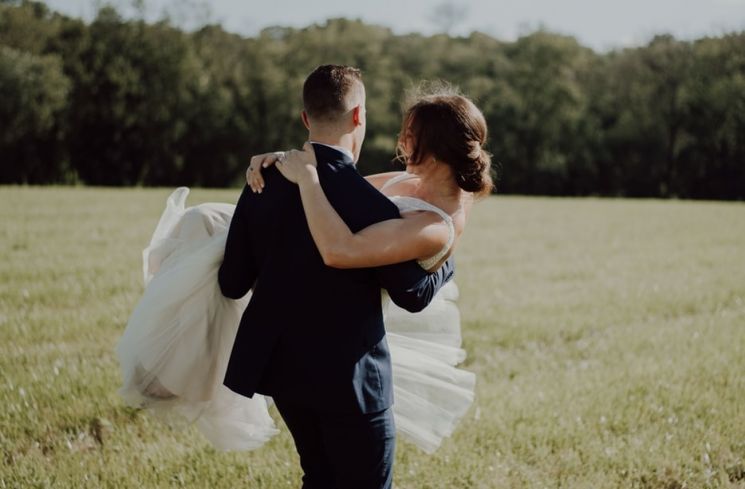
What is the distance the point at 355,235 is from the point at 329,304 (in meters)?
0.35

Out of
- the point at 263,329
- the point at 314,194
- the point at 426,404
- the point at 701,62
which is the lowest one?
the point at 426,404

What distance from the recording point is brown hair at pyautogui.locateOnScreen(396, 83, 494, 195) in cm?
294

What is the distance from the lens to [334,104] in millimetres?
2885

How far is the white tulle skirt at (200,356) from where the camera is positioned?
11.2ft

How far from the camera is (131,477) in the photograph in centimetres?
445

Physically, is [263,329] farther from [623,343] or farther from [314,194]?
[623,343]

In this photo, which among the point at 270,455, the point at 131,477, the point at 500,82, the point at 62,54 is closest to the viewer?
the point at 131,477

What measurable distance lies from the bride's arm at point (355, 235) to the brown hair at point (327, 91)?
0.69ft

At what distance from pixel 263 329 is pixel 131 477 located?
2.11 meters

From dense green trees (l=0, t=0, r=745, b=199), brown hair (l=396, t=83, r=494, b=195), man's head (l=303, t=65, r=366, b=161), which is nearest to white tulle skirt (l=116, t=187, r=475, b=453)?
brown hair (l=396, t=83, r=494, b=195)

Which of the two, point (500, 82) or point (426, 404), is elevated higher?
point (500, 82)

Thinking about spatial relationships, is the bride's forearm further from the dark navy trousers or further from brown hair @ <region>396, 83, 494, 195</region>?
the dark navy trousers

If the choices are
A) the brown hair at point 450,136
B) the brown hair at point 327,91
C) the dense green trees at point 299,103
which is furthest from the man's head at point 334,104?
the dense green trees at point 299,103

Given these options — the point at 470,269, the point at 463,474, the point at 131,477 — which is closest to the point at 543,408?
the point at 463,474
